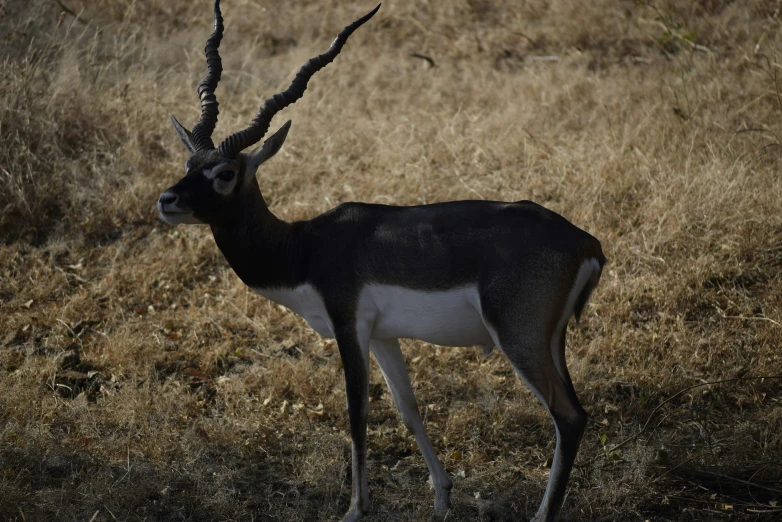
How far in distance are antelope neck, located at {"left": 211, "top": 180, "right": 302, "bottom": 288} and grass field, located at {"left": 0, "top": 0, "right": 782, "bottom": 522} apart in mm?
1267

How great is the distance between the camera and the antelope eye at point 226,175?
15.3 feet

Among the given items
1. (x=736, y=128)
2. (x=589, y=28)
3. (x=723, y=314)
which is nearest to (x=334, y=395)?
(x=723, y=314)

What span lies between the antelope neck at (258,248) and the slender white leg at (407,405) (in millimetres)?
656

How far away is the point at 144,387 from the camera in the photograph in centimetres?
596

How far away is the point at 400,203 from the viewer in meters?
7.97

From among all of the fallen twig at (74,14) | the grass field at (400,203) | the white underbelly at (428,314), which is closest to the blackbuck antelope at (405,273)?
the white underbelly at (428,314)

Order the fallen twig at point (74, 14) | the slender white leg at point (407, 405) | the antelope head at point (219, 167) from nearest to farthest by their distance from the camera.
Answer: the antelope head at point (219, 167)
the slender white leg at point (407, 405)
the fallen twig at point (74, 14)

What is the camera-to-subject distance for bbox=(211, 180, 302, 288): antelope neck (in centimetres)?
471

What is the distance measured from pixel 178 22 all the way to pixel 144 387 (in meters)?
7.17

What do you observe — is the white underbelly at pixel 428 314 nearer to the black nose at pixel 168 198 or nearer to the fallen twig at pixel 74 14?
the black nose at pixel 168 198

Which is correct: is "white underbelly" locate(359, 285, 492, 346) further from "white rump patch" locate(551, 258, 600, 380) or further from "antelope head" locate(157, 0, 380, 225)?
"antelope head" locate(157, 0, 380, 225)

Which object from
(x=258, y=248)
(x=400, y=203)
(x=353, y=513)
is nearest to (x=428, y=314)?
(x=258, y=248)

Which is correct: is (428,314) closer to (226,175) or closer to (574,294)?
(574,294)

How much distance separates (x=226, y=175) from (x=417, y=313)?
1.26 metres
